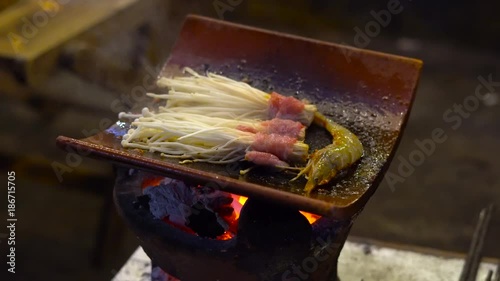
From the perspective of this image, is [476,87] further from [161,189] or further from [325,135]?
[161,189]

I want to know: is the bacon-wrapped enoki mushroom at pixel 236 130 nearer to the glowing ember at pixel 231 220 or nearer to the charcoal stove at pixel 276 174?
the charcoal stove at pixel 276 174

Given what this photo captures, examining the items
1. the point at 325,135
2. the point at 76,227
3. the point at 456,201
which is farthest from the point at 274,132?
the point at 456,201

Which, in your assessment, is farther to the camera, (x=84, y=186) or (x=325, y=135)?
(x=84, y=186)

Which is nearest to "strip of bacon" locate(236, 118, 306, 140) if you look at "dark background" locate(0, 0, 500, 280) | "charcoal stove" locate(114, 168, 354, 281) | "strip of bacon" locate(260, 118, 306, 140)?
"strip of bacon" locate(260, 118, 306, 140)

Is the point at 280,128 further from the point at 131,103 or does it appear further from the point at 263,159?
the point at 131,103

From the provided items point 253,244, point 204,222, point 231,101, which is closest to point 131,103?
point 231,101

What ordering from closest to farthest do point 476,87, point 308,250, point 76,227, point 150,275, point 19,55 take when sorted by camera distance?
point 308,250 → point 150,275 → point 19,55 → point 76,227 → point 476,87
